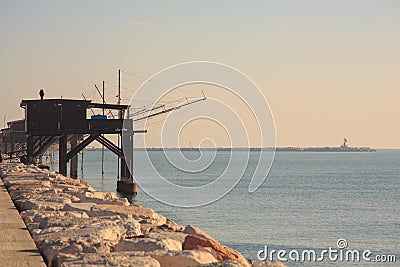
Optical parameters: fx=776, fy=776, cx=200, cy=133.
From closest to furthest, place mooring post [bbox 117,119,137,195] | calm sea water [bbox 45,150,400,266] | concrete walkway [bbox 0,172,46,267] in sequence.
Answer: concrete walkway [bbox 0,172,46,267]
calm sea water [bbox 45,150,400,266]
mooring post [bbox 117,119,137,195]

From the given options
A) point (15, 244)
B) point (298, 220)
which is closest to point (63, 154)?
point (298, 220)

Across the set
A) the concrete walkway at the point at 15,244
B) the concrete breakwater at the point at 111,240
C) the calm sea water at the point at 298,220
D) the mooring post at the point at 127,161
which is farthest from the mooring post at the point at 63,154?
the concrete walkway at the point at 15,244

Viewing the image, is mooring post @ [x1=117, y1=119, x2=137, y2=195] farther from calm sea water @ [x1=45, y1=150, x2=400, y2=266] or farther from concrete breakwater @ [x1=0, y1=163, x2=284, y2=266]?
concrete breakwater @ [x1=0, y1=163, x2=284, y2=266]

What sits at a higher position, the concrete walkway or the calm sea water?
the concrete walkway

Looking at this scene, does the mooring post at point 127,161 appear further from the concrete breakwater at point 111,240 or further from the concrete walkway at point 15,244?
the concrete walkway at point 15,244

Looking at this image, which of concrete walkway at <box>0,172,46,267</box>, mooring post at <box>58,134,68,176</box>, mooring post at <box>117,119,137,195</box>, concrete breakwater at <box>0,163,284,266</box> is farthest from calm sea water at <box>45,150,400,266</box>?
concrete walkway at <box>0,172,46,267</box>

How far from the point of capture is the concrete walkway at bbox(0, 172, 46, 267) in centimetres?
527

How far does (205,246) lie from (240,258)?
40 cm

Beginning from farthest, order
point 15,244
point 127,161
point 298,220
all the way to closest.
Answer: point 127,161 < point 298,220 < point 15,244

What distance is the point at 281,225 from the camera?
120 feet

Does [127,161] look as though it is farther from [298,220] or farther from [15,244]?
[15,244]

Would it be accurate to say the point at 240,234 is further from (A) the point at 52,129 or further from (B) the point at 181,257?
(B) the point at 181,257

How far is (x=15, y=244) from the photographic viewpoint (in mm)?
5961

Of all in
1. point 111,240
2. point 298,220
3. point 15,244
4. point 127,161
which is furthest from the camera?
point 127,161
